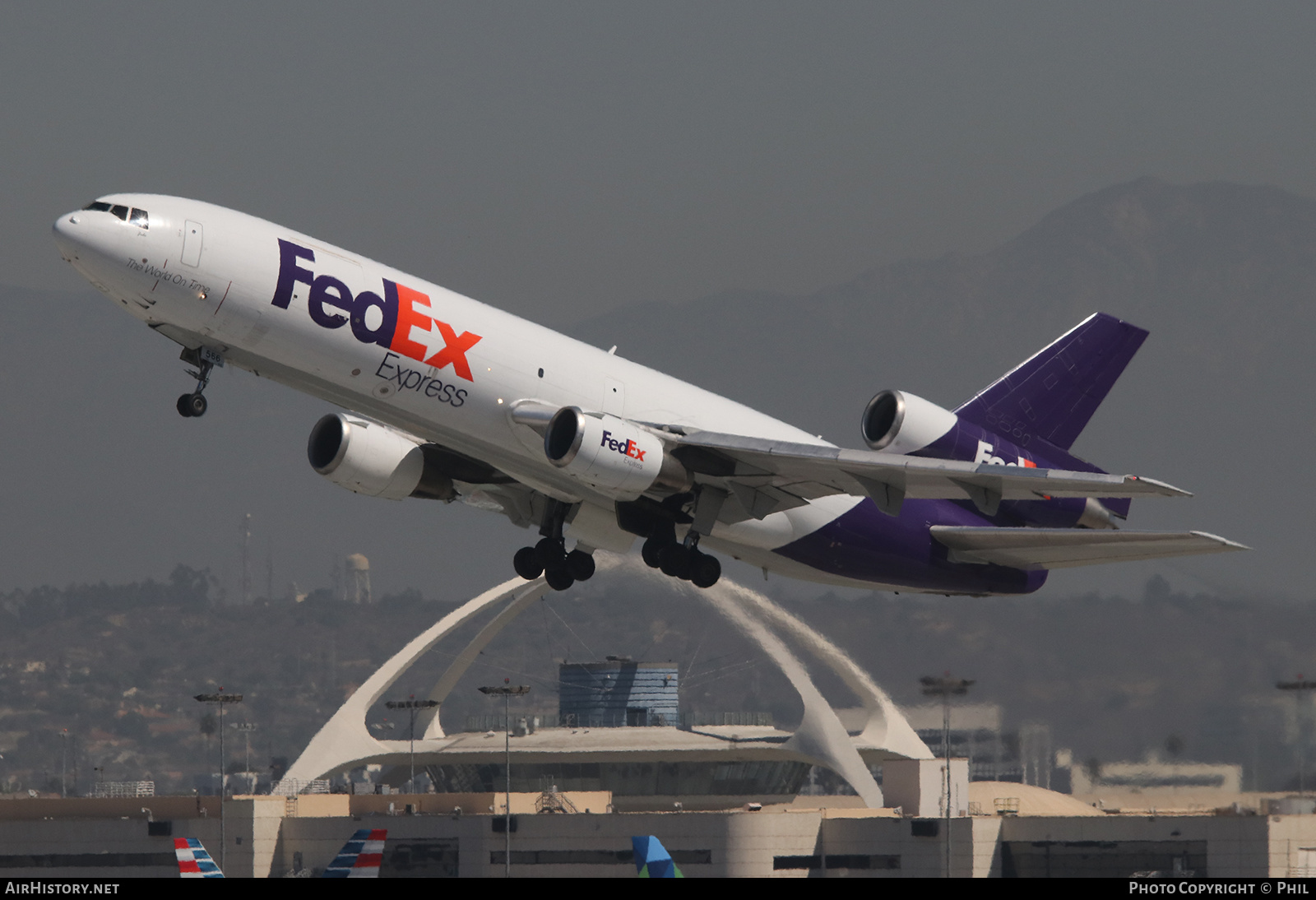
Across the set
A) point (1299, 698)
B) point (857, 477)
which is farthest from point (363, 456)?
point (1299, 698)

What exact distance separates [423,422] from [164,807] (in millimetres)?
47757

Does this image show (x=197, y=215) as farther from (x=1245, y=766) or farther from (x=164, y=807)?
(x=164, y=807)

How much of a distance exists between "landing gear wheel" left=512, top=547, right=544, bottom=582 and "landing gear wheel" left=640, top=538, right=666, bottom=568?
11.5 ft

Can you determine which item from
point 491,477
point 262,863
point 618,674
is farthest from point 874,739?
point 491,477

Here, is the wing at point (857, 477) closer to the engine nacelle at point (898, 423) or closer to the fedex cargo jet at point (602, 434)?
the fedex cargo jet at point (602, 434)

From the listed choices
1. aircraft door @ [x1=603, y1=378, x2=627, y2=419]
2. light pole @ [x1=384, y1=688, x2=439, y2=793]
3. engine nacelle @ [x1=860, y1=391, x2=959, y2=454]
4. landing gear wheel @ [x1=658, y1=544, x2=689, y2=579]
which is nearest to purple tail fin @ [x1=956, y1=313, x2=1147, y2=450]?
engine nacelle @ [x1=860, y1=391, x2=959, y2=454]

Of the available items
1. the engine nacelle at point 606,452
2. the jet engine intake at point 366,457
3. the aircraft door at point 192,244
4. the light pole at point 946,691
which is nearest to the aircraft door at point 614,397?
the engine nacelle at point 606,452

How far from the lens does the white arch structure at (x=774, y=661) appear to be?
94.3 metres

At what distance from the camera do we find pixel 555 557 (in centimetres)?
4328

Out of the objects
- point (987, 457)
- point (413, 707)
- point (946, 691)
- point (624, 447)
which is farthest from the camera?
point (413, 707)

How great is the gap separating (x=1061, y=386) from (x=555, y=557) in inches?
530

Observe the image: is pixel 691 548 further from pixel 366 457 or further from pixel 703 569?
pixel 366 457

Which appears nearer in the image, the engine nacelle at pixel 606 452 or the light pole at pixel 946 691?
the engine nacelle at pixel 606 452

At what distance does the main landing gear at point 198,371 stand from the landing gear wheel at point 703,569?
11421 millimetres
